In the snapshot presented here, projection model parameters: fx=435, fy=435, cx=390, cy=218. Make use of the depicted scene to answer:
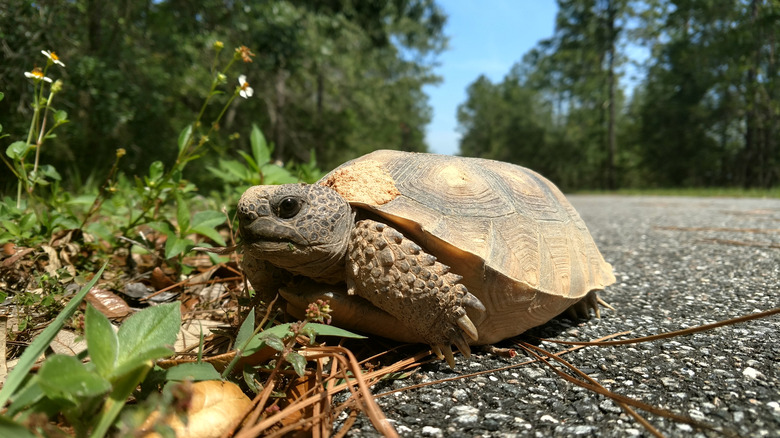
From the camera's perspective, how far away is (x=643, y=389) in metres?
1.14

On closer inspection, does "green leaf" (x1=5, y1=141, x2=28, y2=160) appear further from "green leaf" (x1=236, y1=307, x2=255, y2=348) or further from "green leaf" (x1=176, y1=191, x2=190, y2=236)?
"green leaf" (x1=236, y1=307, x2=255, y2=348)

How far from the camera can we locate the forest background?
4.23 m

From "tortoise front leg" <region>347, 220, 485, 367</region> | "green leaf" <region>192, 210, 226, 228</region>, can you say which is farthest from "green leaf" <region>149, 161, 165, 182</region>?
"tortoise front leg" <region>347, 220, 485, 367</region>

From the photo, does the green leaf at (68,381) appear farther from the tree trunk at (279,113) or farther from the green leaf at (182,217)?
the tree trunk at (279,113)

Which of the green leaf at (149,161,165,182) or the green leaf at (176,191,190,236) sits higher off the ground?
the green leaf at (149,161,165,182)

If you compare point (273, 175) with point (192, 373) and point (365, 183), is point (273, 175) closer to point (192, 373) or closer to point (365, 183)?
point (365, 183)

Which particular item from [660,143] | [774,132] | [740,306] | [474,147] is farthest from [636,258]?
[474,147]

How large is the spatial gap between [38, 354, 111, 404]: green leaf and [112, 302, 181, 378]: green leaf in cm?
7

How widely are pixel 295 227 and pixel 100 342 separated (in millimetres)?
606

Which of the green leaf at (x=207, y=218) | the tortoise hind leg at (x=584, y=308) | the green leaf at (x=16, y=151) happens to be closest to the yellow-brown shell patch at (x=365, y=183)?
the green leaf at (x=207, y=218)

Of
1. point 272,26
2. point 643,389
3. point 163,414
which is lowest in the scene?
point 643,389

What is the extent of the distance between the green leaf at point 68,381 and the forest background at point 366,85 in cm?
139

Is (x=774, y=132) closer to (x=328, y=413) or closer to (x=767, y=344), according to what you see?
(x=767, y=344)

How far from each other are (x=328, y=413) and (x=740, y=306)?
5.86 feet
